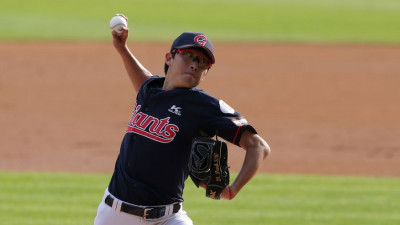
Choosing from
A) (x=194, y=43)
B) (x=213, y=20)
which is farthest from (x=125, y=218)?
(x=213, y=20)

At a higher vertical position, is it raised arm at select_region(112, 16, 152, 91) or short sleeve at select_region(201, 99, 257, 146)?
raised arm at select_region(112, 16, 152, 91)

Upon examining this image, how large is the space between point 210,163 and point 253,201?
4357 mm

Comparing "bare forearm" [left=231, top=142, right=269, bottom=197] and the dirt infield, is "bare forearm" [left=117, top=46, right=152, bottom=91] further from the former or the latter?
the dirt infield

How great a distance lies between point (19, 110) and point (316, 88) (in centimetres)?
649

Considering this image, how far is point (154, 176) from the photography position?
4.28 meters

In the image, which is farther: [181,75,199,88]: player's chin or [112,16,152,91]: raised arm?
[112,16,152,91]: raised arm

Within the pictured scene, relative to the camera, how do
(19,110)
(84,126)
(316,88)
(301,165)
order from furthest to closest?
(316,88) < (19,110) < (84,126) < (301,165)

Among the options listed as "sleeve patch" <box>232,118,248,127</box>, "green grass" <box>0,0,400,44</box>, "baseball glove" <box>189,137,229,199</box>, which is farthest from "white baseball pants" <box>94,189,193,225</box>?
"green grass" <box>0,0,400,44</box>

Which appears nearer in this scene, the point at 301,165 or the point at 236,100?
the point at 301,165

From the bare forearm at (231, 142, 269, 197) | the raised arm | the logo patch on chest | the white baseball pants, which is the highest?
the raised arm

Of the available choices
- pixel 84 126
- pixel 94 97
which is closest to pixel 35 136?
pixel 84 126

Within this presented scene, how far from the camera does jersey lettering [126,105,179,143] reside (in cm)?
423

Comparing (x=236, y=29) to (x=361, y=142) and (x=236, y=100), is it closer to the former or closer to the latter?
(x=236, y=100)

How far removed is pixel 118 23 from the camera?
486 centimetres
